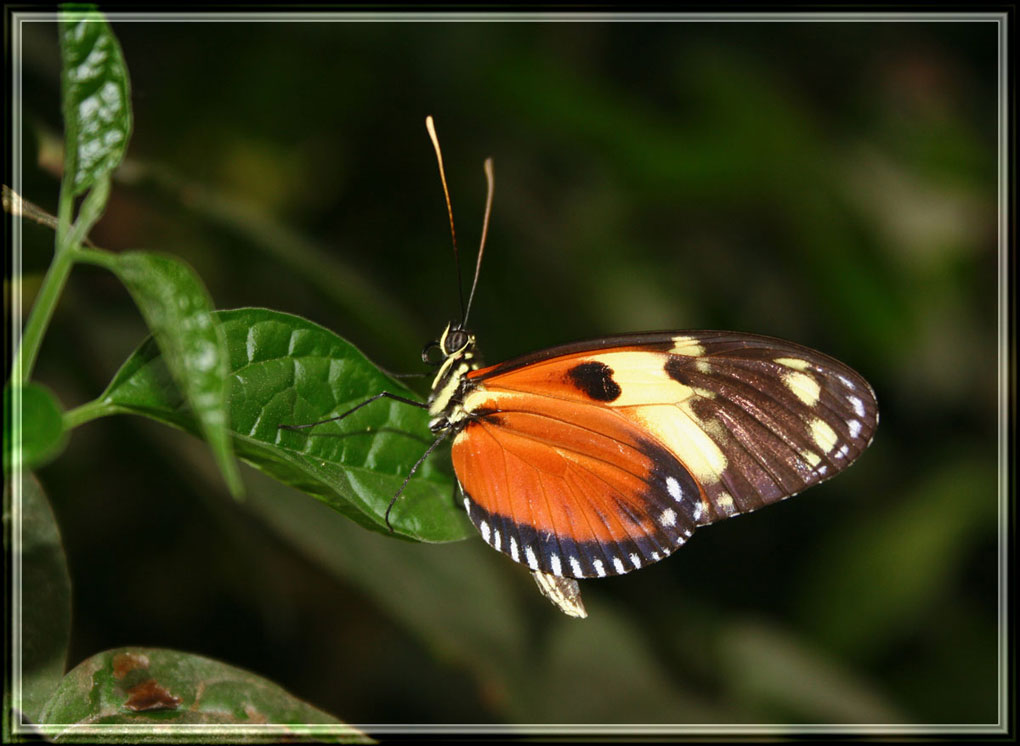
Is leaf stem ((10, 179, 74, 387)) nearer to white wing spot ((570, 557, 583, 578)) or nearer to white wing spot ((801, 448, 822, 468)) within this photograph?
white wing spot ((570, 557, 583, 578))

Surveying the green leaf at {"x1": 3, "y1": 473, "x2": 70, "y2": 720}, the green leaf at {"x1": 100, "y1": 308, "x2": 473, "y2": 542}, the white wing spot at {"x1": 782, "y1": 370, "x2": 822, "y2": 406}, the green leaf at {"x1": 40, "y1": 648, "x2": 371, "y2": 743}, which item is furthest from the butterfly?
the green leaf at {"x1": 3, "y1": 473, "x2": 70, "y2": 720}

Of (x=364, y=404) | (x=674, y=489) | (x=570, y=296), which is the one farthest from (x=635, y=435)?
(x=570, y=296)

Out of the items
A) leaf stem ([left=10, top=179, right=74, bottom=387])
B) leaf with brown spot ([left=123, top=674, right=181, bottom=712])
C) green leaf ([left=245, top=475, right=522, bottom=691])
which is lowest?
green leaf ([left=245, top=475, right=522, bottom=691])

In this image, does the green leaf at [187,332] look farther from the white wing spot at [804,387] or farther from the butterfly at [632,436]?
the white wing spot at [804,387]

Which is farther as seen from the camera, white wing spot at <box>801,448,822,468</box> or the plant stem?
white wing spot at <box>801,448,822,468</box>

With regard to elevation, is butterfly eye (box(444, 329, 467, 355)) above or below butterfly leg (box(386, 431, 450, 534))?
above

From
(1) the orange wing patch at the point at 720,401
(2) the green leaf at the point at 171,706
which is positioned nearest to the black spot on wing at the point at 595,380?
(1) the orange wing patch at the point at 720,401

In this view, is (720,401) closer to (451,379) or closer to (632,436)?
(632,436)
